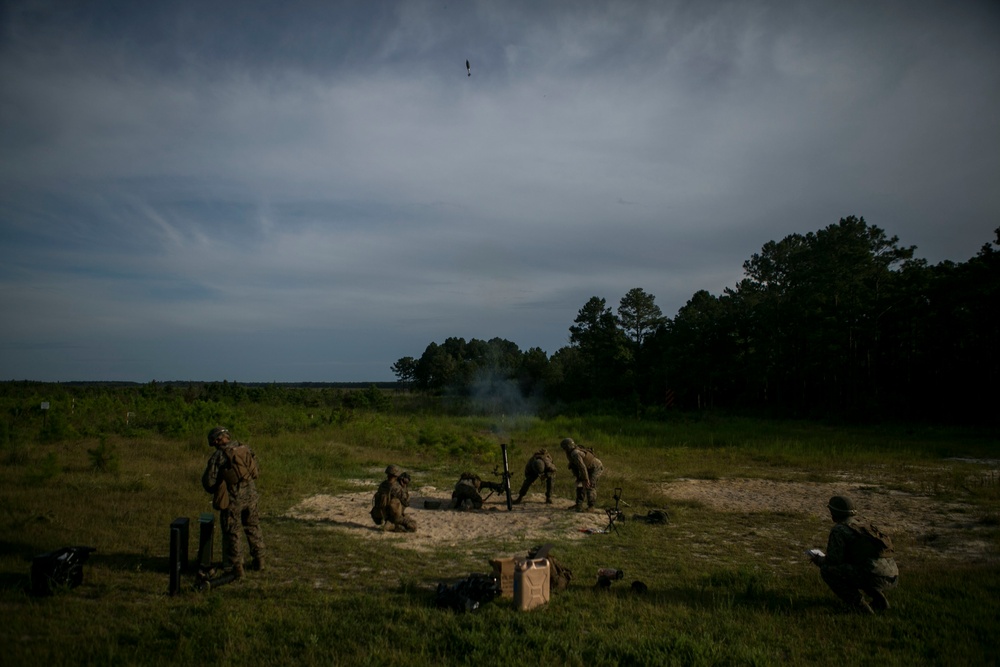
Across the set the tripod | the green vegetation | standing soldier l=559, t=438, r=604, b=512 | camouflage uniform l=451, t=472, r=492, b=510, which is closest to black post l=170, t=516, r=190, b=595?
the green vegetation

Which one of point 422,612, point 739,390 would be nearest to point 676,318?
point 739,390

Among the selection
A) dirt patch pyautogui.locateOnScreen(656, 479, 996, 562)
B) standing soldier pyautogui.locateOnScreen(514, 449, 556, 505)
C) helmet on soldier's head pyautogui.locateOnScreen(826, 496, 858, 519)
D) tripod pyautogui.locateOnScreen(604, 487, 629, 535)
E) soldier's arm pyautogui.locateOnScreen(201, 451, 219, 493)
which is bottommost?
dirt patch pyautogui.locateOnScreen(656, 479, 996, 562)

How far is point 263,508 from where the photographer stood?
11.0 metres

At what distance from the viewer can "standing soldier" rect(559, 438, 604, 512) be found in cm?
1153

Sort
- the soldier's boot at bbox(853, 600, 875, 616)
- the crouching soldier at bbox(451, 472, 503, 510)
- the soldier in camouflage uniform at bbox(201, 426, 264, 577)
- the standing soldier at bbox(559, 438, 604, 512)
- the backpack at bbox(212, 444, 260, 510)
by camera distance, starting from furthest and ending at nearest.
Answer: the crouching soldier at bbox(451, 472, 503, 510) < the standing soldier at bbox(559, 438, 604, 512) < the backpack at bbox(212, 444, 260, 510) < the soldier in camouflage uniform at bbox(201, 426, 264, 577) < the soldier's boot at bbox(853, 600, 875, 616)

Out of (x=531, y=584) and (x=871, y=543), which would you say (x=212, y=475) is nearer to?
(x=531, y=584)

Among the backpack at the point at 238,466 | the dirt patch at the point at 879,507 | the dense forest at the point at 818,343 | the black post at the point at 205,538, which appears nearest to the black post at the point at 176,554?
the black post at the point at 205,538

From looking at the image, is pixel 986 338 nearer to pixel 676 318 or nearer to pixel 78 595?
pixel 676 318

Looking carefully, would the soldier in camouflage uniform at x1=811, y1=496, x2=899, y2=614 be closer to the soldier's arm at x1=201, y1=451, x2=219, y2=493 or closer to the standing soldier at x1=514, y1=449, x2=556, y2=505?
A: the standing soldier at x1=514, y1=449, x2=556, y2=505

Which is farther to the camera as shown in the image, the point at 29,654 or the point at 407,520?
the point at 407,520

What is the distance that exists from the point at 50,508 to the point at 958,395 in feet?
137

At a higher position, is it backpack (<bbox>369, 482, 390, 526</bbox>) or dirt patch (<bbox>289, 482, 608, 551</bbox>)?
backpack (<bbox>369, 482, 390, 526</bbox>)

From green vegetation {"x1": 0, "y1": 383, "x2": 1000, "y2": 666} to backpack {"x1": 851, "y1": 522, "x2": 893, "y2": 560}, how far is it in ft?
2.05

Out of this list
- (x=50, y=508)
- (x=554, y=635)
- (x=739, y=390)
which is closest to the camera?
(x=554, y=635)
